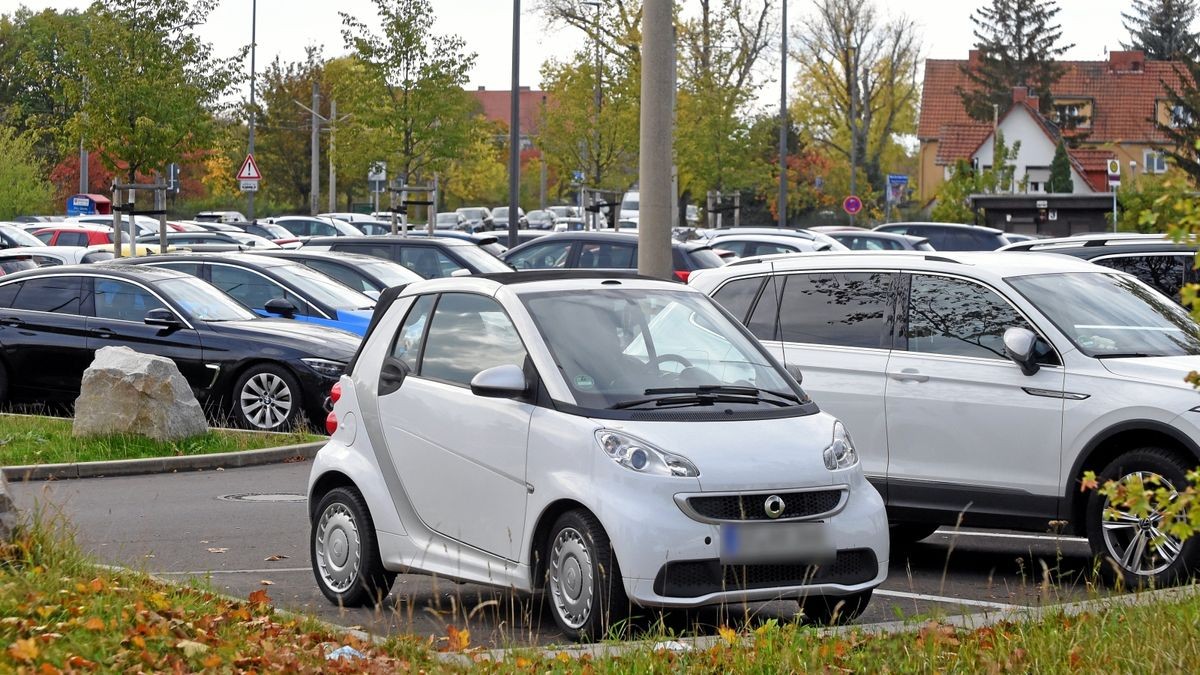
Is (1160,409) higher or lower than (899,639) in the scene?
higher

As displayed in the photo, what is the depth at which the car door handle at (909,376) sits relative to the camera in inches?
363

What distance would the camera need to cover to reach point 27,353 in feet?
53.9

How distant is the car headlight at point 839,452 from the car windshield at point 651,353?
0.29 meters

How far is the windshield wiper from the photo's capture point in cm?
725

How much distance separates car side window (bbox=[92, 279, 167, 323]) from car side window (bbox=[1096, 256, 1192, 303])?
29.7ft

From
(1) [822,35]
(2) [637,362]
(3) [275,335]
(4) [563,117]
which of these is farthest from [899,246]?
(1) [822,35]

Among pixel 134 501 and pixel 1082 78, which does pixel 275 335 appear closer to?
pixel 134 501

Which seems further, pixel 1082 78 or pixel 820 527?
pixel 1082 78

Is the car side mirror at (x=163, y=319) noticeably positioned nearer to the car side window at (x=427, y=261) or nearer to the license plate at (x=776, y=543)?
the car side window at (x=427, y=261)

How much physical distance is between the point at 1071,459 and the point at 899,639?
256 cm

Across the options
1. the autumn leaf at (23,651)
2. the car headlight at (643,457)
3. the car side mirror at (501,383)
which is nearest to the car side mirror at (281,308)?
the car side mirror at (501,383)

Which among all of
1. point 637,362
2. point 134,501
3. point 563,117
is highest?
point 563,117

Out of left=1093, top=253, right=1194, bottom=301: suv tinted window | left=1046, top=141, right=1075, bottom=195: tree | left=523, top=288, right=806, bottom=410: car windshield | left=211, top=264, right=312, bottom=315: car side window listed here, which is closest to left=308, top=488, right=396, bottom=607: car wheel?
left=523, top=288, right=806, bottom=410: car windshield

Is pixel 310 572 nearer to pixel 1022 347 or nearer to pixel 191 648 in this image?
pixel 191 648
